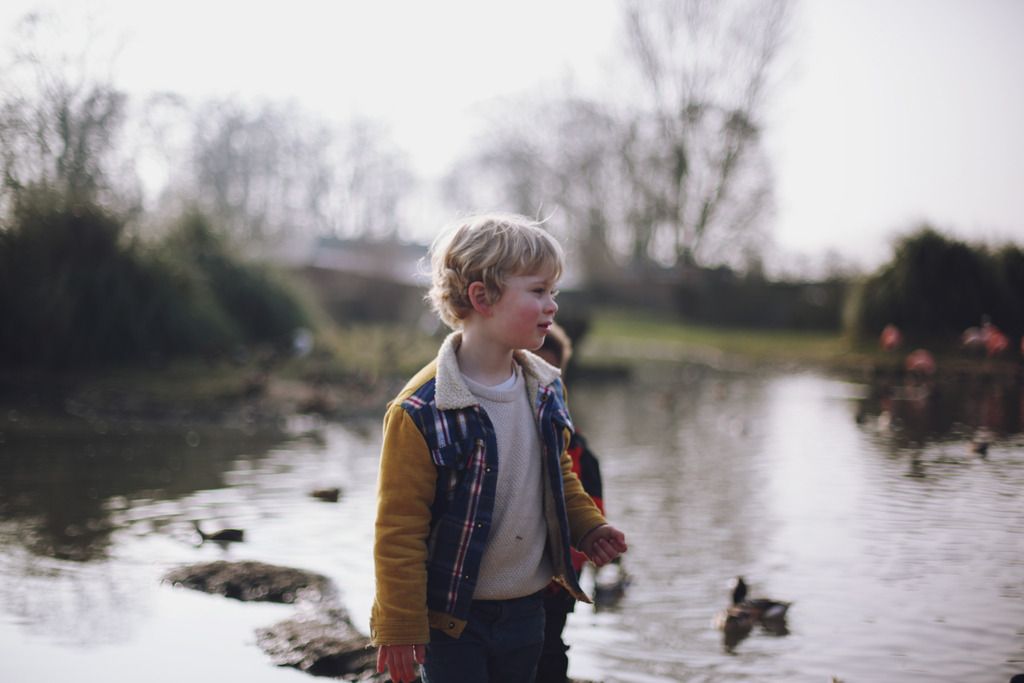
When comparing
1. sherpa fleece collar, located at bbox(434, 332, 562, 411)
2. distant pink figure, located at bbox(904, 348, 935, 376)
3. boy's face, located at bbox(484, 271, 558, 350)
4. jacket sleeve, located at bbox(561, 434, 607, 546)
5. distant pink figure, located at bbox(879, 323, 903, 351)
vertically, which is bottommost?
jacket sleeve, located at bbox(561, 434, 607, 546)

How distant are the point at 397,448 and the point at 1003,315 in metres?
5.98

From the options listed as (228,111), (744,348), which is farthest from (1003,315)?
(228,111)

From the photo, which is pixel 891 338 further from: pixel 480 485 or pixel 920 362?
pixel 480 485

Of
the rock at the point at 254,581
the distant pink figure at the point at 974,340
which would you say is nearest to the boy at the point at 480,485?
the rock at the point at 254,581

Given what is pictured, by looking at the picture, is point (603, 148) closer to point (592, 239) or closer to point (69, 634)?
point (592, 239)

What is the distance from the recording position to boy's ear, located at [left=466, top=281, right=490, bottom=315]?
252 cm

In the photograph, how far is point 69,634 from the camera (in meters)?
4.31

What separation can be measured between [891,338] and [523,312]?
7.02m

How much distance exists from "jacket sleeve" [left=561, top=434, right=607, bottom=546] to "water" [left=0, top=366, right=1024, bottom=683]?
1450mm

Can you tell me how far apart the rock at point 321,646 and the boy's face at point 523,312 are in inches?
71.0

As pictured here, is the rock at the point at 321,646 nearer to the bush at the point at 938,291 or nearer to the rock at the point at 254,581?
the rock at the point at 254,581

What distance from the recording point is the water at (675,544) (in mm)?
4078

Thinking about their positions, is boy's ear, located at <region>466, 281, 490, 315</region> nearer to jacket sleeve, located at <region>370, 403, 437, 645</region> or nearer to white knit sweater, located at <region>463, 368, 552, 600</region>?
white knit sweater, located at <region>463, 368, 552, 600</region>

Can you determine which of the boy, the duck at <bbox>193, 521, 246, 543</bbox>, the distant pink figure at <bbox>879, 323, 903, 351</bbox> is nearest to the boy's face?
the boy
